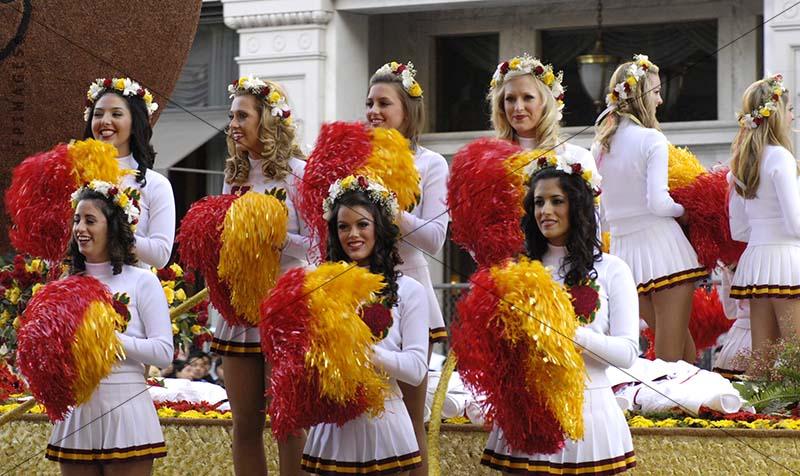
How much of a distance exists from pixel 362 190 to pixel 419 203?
0.44m

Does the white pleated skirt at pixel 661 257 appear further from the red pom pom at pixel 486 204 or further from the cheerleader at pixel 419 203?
the red pom pom at pixel 486 204

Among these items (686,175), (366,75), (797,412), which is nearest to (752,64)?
(366,75)

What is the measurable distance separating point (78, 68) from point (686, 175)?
2.94m

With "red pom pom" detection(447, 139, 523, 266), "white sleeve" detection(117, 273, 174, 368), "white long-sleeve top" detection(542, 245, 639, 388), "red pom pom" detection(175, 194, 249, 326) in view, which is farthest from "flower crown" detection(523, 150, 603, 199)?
"white sleeve" detection(117, 273, 174, 368)

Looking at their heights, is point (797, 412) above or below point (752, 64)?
below

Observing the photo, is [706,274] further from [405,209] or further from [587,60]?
[587,60]

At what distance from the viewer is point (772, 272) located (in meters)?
6.98

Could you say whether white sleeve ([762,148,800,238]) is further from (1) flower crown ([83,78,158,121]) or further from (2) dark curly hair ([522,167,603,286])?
(1) flower crown ([83,78,158,121])

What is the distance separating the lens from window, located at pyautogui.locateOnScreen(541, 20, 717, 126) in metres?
14.7

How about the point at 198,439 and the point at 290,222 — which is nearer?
the point at 290,222

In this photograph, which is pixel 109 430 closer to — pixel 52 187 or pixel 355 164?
pixel 52 187

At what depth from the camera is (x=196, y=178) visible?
16047 mm

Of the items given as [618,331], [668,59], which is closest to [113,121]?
[618,331]

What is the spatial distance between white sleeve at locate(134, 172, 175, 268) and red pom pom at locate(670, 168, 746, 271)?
8.34 ft
